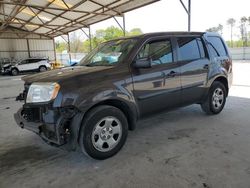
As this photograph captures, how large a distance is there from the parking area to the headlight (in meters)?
0.86

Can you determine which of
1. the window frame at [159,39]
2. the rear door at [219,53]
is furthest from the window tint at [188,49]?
the rear door at [219,53]

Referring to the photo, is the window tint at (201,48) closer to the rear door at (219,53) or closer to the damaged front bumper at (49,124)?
the rear door at (219,53)

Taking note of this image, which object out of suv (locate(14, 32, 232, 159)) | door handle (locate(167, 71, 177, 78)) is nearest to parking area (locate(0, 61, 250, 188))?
suv (locate(14, 32, 232, 159))

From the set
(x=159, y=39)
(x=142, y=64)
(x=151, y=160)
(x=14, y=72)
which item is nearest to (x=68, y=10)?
(x=14, y=72)

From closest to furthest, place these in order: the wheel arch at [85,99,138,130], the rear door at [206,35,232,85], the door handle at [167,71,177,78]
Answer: the wheel arch at [85,99,138,130], the door handle at [167,71,177,78], the rear door at [206,35,232,85]

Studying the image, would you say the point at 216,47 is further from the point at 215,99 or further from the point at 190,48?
the point at 215,99

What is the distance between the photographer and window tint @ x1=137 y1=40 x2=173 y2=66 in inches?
142

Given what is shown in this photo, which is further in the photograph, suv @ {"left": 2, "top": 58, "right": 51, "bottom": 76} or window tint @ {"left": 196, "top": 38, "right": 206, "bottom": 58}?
suv @ {"left": 2, "top": 58, "right": 51, "bottom": 76}

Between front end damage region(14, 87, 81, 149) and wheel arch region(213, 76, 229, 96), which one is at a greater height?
wheel arch region(213, 76, 229, 96)

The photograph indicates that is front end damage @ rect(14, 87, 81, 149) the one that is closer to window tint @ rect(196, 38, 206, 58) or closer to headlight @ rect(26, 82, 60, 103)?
headlight @ rect(26, 82, 60, 103)

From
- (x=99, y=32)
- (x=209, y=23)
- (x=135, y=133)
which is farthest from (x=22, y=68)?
(x=209, y=23)

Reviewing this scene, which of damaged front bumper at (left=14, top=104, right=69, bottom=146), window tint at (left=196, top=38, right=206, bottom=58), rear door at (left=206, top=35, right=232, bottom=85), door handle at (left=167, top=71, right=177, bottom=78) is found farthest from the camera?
rear door at (left=206, top=35, right=232, bottom=85)

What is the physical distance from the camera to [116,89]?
10.4 ft

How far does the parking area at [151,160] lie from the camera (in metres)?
2.62
